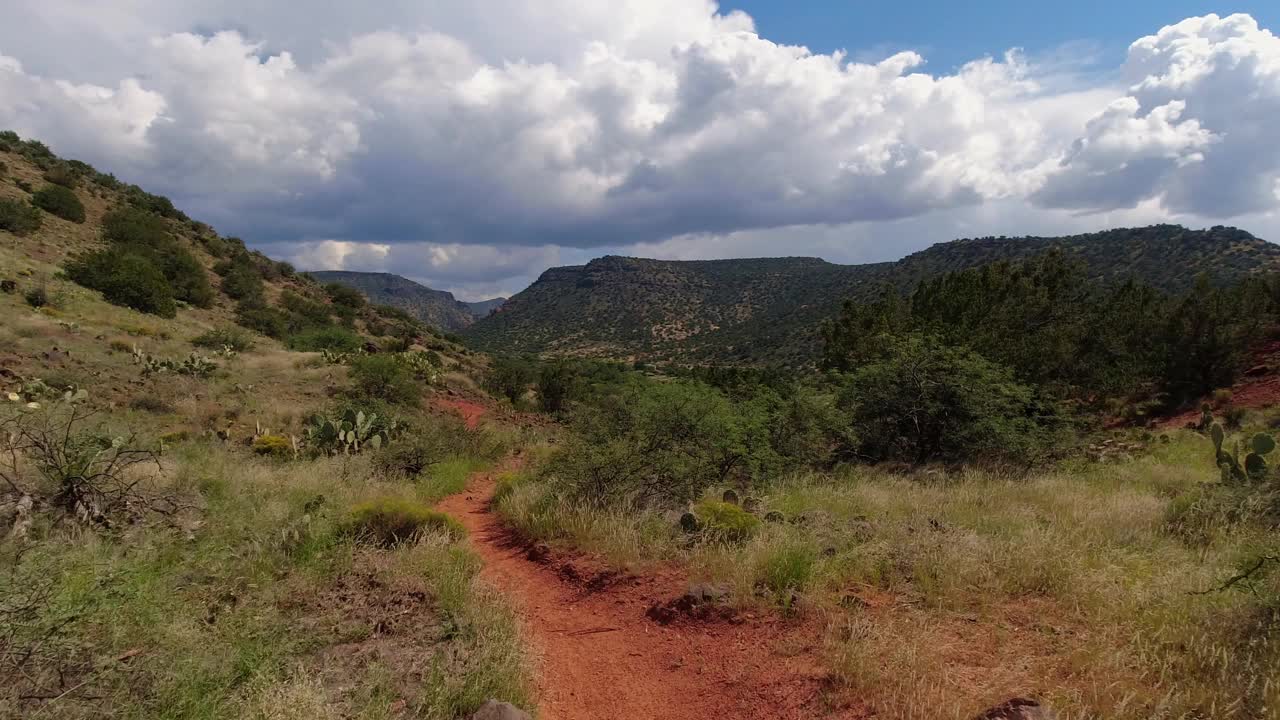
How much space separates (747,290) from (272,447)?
106 meters

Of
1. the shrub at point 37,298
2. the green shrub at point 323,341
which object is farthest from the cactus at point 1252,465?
the shrub at point 37,298

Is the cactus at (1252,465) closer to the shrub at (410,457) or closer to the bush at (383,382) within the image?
the shrub at (410,457)

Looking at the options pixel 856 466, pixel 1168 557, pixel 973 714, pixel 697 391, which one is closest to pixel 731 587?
pixel 973 714

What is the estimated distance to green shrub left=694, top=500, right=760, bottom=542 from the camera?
7.12 metres

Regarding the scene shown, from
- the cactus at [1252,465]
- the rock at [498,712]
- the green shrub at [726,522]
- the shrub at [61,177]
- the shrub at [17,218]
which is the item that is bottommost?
the rock at [498,712]

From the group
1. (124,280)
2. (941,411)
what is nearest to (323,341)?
(124,280)

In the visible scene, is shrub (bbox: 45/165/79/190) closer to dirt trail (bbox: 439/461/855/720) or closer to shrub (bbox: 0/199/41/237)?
shrub (bbox: 0/199/41/237)

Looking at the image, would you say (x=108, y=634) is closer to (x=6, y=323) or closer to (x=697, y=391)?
(x=697, y=391)

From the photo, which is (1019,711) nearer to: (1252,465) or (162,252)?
(1252,465)

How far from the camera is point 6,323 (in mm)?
17422

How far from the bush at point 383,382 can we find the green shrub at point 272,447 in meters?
7.64

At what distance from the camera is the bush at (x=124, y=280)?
87.4ft

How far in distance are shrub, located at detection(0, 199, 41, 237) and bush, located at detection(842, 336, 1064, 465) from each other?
38.8m

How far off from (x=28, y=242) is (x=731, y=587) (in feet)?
127
